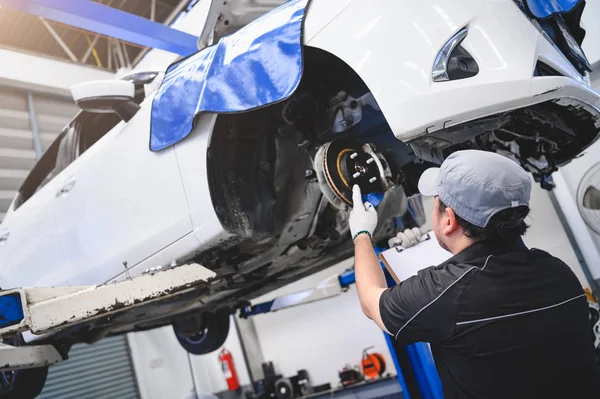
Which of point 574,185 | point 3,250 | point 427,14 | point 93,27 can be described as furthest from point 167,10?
point 427,14

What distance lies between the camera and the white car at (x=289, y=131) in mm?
1292

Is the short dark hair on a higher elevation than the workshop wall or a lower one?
higher

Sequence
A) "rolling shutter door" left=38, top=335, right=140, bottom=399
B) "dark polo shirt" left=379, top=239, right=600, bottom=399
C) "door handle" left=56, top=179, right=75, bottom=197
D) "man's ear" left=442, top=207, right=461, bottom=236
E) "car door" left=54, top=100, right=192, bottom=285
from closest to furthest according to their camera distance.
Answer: "dark polo shirt" left=379, top=239, right=600, bottom=399, "man's ear" left=442, top=207, right=461, bottom=236, "car door" left=54, top=100, right=192, bottom=285, "door handle" left=56, top=179, right=75, bottom=197, "rolling shutter door" left=38, top=335, right=140, bottom=399

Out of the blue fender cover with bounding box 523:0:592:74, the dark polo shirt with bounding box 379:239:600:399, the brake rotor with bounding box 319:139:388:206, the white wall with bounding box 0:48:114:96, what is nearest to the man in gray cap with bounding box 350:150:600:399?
the dark polo shirt with bounding box 379:239:600:399

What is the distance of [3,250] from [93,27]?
1.99 metres

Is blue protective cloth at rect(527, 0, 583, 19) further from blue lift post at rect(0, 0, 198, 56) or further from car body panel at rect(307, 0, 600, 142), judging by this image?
blue lift post at rect(0, 0, 198, 56)

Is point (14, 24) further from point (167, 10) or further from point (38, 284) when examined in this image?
point (38, 284)

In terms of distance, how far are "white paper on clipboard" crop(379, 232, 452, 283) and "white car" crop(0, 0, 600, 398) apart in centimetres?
27

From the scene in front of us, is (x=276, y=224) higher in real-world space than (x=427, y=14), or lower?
lower

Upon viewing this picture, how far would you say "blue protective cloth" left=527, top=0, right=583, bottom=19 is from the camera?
143cm

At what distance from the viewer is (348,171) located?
169 cm

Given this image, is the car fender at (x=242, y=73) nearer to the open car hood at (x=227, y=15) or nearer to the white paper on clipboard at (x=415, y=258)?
the open car hood at (x=227, y=15)

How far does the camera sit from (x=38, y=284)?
2812mm

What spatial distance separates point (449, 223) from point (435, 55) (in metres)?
0.46
